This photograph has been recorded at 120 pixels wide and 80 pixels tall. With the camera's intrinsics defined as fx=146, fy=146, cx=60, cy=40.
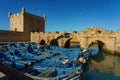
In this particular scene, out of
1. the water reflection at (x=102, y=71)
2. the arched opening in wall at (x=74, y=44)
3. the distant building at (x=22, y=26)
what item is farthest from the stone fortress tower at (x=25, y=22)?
the water reflection at (x=102, y=71)

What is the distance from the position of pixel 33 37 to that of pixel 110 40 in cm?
1746

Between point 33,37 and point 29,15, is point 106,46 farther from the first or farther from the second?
point 29,15

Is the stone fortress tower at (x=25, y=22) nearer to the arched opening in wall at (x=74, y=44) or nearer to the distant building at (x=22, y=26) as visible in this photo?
the distant building at (x=22, y=26)

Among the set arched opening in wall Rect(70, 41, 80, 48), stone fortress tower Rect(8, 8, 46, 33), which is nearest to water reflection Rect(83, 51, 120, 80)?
stone fortress tower Rect(8, 8, 46, 33)

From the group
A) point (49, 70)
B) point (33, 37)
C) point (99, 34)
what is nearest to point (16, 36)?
point (33, 37)

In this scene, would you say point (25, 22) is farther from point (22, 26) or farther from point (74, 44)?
point (74, 44)

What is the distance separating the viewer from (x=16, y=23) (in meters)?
34.8

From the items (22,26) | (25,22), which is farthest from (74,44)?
(22,26)

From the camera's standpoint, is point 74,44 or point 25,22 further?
point 74,44

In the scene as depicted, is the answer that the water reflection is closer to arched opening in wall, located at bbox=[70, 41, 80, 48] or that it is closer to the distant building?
the distant building

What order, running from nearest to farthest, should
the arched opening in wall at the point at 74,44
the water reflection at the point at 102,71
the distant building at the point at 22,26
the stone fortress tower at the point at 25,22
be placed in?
the water reflection at the point at 102,71
the distant building at the point at 22,26
the stone fortress tower at the point at 25,22
the arched opening in wall at the point at 74,44

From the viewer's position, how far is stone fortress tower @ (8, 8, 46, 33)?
109ft

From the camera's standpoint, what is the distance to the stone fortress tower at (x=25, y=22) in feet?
109

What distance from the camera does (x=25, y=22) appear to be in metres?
33.6
